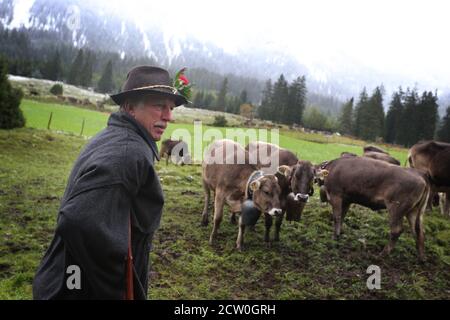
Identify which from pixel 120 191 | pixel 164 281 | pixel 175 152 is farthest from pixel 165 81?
pixel 175 152

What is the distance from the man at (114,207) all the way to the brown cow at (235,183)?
4809 millimetres

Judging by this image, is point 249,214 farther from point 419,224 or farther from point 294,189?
point 419,224

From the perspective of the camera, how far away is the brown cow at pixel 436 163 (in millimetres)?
12406

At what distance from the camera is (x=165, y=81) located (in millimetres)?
2984

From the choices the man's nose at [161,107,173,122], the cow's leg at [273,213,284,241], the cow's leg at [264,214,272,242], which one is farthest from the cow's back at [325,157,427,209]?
the man's nose at [161,107,173,122]

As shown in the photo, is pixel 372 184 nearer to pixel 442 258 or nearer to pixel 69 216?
pixel 442 258

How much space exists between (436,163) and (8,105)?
906 inches

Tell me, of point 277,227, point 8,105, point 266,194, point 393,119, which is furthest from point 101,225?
point 393,119

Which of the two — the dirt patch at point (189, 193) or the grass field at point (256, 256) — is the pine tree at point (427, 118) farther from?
the dirt patch at point (189, 193)

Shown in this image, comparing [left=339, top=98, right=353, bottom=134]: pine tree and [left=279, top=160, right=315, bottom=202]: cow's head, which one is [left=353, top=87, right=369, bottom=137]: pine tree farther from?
[left=279, top=160, right=315, bottom=202]: cow's head

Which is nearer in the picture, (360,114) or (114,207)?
(114,207)

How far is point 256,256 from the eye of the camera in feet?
26.7

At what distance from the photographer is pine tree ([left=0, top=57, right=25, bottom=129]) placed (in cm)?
2041

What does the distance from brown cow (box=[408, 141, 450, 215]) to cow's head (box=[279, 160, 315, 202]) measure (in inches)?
269
